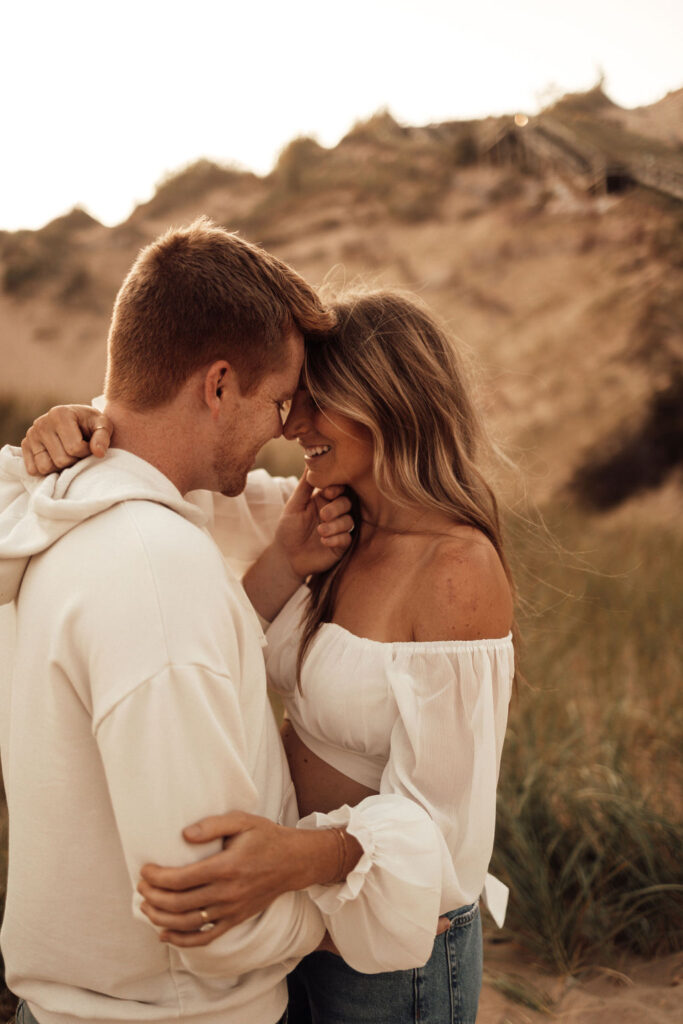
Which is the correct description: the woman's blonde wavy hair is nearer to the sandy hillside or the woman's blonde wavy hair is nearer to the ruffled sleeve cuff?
the ruffled sleeve cuff

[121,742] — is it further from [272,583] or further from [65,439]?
[272,583]

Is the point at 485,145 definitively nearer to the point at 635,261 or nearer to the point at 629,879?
the point at 635,261

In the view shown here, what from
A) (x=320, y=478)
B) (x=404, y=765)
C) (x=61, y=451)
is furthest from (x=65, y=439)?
(x=404, y=765)

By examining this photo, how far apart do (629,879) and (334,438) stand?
2.41m

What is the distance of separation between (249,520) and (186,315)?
1020 mm

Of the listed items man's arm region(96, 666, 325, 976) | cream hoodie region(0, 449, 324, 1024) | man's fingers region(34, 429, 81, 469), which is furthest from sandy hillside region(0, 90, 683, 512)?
man's arm region(96, 666, 325, 976)

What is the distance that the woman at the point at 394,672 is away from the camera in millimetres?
1732

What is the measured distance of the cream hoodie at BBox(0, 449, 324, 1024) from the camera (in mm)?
1428

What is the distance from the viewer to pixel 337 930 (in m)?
1.73

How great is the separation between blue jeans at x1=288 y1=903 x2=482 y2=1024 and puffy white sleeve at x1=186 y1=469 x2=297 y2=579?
114 cm

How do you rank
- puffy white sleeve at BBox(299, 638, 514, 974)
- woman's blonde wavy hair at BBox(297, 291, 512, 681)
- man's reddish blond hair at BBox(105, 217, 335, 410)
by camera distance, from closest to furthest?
puffy white sleeve at BBox(299, 638, 514, 974) → man's reddish blond hair at BBox(105, 217, 335, 410) → woman's blonde wavy hair at BBox(297, 291, 512, 681)

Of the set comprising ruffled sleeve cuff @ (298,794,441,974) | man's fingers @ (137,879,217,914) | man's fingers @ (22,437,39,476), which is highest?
man's fingers @ (22,437,39,476)

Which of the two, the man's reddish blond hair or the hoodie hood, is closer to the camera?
the hoodie hood

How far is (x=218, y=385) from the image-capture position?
1.89 meters
